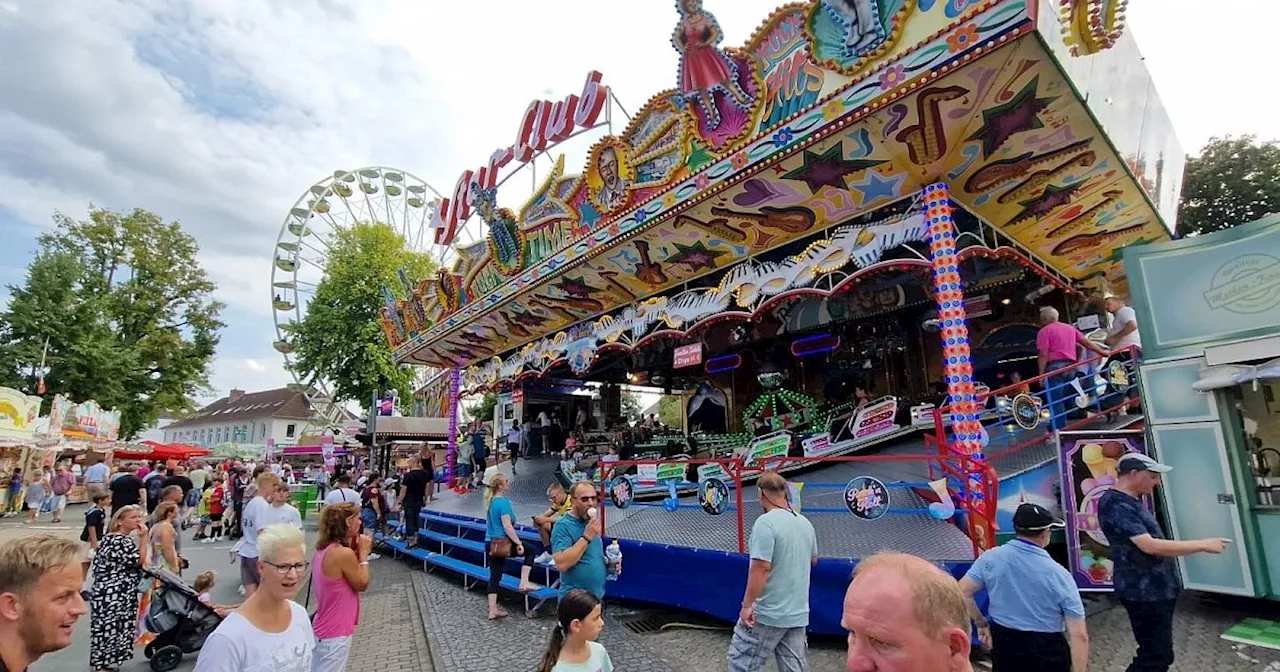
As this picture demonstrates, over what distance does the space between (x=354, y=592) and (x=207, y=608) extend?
10.7ft

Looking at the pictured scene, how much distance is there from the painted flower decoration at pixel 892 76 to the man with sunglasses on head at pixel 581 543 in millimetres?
4538

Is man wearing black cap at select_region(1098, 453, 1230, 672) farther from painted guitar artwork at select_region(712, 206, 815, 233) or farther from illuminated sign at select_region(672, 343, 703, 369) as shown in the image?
illuminated sign at select_region(672, 343, 703, 369)

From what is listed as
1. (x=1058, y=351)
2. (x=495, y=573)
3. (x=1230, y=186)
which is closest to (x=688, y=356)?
(x=495, y=573)

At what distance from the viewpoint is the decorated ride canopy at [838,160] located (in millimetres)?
5129

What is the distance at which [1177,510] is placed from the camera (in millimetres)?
4816

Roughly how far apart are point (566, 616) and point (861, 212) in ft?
20.4

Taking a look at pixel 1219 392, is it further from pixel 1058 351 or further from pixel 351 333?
pixel 351 333

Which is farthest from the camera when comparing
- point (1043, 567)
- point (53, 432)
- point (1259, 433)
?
point (53, 432)

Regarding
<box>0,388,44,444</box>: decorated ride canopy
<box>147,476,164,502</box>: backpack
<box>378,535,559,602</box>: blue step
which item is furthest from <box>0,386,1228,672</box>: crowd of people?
<box>0,388,44,444</box>: decorated ride canopy

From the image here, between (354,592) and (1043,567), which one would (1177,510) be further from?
(354,592)

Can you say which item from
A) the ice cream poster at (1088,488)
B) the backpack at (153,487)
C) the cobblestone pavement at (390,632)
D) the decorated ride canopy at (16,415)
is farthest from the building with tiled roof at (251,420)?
the ice cream poster at (1088,488)

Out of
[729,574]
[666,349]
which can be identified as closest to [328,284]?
[666,349]

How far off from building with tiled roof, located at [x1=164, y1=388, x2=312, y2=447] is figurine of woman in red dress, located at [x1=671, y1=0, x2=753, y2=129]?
44976 mm

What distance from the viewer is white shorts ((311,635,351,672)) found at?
3.36 m
